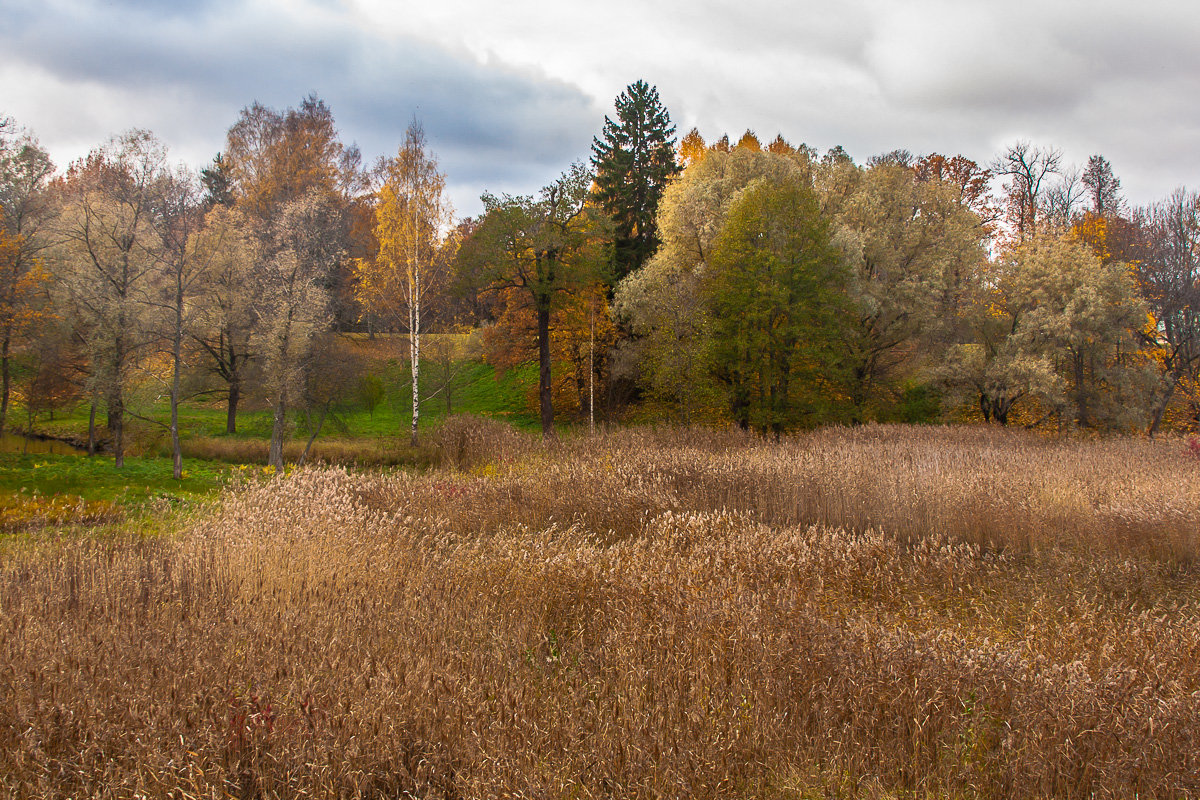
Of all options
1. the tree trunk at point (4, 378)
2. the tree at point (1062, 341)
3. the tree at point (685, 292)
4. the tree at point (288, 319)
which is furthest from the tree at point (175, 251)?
the tree at point (1062, 341)

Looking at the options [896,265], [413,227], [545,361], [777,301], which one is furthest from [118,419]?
[896,265]

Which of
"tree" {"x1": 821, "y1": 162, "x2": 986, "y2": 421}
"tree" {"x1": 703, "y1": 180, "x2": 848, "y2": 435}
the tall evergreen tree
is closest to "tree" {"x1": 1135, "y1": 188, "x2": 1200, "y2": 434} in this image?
"tree" {"x1": 821, "y1": 162, "x2": 986, "y2": 421}

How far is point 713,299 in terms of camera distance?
24.1 metres

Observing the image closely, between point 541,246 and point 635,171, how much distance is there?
9721 millimetres

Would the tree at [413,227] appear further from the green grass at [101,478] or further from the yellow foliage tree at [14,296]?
the yellow foliage tree at [14,296]

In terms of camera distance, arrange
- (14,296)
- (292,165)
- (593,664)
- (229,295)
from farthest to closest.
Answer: (292,165), (229,295), (14,296), (593,664)

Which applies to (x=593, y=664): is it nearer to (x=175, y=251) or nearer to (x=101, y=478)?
(x=101, y=478)

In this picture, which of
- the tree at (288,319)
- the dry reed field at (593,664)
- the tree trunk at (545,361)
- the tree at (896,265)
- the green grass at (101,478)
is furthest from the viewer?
the tree trunk at (545,361)

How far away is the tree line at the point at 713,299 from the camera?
781 inches

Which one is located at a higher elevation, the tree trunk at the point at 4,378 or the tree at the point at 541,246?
the tree at the point at 541,246

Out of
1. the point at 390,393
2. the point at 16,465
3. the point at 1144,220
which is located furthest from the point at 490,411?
the point at 1144,220

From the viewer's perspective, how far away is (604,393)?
2998 centimetres

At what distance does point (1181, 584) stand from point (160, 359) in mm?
29263

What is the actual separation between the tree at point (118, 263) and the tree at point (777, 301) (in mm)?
17864
